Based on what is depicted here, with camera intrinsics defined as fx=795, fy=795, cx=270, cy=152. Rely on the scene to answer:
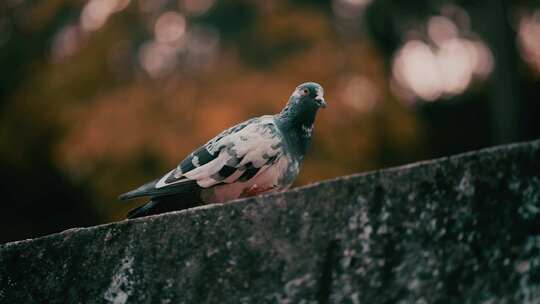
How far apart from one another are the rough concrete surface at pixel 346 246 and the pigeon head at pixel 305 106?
4.16ft

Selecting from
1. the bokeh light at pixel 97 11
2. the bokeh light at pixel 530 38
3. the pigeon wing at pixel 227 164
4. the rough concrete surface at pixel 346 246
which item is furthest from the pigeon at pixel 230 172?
the bokeh light at pixel 530 38

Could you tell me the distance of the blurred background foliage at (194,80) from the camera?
8.55m

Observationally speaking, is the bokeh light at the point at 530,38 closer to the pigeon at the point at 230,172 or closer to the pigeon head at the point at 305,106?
the pigeon head at the point at 305,106

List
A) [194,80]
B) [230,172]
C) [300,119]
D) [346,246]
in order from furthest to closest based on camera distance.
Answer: [194,80] < [300,119] < [230,172] < [346,246]

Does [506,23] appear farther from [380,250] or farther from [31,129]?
[380,250]

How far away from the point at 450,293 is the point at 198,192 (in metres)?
1.47

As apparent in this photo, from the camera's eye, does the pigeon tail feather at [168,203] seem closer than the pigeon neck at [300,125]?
Yes

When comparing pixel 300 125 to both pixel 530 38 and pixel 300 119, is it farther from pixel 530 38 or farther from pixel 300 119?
pixel 530 38

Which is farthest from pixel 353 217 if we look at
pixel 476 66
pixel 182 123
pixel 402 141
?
pixel 476 66

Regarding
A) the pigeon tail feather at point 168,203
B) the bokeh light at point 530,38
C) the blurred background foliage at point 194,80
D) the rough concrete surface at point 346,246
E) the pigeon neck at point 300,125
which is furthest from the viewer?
the bokeh light at point 530,38

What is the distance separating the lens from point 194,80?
29.1 ft

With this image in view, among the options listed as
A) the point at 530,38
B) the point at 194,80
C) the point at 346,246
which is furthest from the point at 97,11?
the point at 346,246

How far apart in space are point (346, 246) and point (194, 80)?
23.2 ft

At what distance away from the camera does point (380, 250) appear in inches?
75.2
